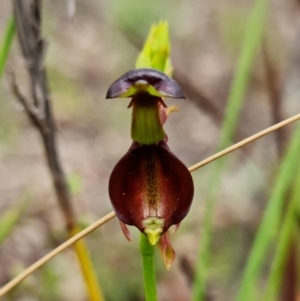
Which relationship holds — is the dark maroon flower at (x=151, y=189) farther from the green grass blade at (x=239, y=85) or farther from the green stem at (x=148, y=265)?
the green grass blade at (x=239, y=85)

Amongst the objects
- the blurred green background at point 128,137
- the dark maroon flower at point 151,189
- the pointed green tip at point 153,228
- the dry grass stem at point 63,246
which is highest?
the dark maroon flower at point 151,189

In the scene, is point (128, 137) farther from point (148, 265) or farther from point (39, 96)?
point (148, 265)

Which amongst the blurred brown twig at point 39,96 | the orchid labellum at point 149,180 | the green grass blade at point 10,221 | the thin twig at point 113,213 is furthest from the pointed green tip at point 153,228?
the green grass blade at point 10,221

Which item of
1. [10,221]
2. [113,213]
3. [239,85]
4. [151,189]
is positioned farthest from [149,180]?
[10,221]

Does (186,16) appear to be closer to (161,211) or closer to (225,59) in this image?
(225,59)

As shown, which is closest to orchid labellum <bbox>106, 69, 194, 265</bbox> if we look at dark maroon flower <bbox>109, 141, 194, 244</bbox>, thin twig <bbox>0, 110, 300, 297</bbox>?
dark maroon flower <bbox>109, 141, 194, 244</bbox>

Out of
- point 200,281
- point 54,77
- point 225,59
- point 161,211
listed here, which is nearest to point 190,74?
point 225,59

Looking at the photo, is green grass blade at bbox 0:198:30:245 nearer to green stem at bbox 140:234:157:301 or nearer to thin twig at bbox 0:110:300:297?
thin twig at bbox 0:110:300:297
